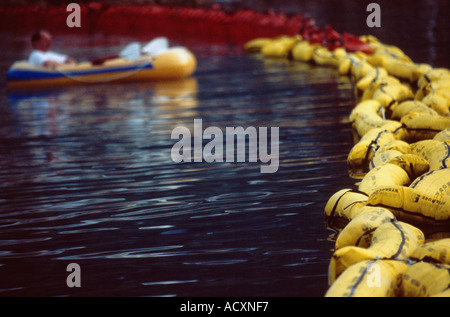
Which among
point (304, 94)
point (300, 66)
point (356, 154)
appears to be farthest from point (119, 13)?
point (356, 154)

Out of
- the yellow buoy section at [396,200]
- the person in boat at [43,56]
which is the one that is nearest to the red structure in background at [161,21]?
the person in boat at [43,56]

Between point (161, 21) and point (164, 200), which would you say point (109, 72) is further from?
→ point (161, 21)

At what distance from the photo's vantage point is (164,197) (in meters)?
6.70

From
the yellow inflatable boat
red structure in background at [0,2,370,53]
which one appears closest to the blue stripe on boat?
the yellow inflatable boat

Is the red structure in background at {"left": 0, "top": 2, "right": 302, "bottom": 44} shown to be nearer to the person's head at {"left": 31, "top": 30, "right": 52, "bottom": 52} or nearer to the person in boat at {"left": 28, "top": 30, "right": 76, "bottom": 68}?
the person in boat at {"left": 28, "top": 30, "right": 76, "bottom": 68}

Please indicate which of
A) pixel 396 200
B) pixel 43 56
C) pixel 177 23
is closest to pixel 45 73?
pixel 43 56

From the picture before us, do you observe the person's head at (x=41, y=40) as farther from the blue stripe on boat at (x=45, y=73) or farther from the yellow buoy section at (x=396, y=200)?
the yellow buoy section at (x=396, y=200)

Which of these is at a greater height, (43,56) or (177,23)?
(177,23)

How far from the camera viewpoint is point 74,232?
5.91 metres

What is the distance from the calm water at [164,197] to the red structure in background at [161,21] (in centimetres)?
839

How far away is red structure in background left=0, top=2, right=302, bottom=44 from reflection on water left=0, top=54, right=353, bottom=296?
29.4 feet

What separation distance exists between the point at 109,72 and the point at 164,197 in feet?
24.5
